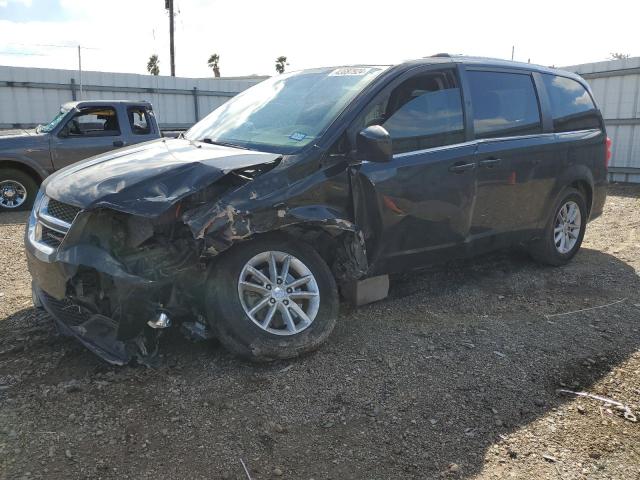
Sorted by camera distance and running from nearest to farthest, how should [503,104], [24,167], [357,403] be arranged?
[357,403] < [503,104] < [24,167]

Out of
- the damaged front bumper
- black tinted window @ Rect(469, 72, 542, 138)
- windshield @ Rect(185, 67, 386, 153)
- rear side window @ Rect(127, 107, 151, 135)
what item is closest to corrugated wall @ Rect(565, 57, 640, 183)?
black tinted window @ Rect(469, 72, 542, 138)

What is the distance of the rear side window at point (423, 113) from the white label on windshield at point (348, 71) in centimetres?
31

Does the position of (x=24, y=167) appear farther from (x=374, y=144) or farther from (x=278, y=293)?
(x=374, y=144)

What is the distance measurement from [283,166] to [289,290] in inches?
30.2

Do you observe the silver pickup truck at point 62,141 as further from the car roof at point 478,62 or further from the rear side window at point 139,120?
the car roof at point 478,62

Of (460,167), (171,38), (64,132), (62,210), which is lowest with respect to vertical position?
(62,210)

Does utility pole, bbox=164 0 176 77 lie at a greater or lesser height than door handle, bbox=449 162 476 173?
greater

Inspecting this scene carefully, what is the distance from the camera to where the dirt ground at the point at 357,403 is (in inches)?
100

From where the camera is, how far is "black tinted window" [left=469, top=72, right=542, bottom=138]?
4.47m

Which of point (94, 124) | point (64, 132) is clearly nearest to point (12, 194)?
point (64, 132)

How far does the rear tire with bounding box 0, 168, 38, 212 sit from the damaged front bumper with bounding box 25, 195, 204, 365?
6.90m

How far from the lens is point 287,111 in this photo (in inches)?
160

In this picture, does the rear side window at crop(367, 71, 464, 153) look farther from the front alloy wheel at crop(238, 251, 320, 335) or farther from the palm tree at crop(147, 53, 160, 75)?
the palm tree at crop(147, 53, 160, 75)

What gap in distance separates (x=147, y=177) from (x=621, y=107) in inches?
487
